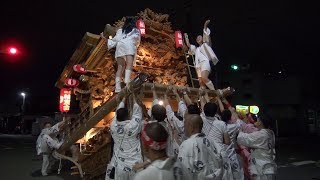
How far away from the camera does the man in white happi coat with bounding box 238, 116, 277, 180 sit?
20.8 ft

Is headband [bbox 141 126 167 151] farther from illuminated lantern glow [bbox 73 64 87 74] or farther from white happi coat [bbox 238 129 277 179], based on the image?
illuminated lantern glow [bbox 73 64 87 74]

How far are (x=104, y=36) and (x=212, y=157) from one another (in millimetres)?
6339

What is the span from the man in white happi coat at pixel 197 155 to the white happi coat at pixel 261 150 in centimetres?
244

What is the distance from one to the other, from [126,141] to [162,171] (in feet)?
9.81

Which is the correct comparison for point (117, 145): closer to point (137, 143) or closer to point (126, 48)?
point (137, 143)

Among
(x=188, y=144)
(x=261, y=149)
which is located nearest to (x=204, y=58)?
(x=261, y=149)

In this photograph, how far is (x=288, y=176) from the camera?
1213 centimetres

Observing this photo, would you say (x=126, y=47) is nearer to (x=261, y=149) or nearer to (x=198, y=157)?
(x=261, y=149)

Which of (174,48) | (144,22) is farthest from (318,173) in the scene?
(144,22)

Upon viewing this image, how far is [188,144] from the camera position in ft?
13.0

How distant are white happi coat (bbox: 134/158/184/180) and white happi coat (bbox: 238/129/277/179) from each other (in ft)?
12.7

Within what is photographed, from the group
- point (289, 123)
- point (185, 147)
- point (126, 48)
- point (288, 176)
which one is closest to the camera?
point (185, 147)

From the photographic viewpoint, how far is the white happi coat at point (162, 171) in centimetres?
267

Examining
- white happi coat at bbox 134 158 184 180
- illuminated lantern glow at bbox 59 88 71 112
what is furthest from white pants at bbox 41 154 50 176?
white happi coat at bbox 134 158 184 180
